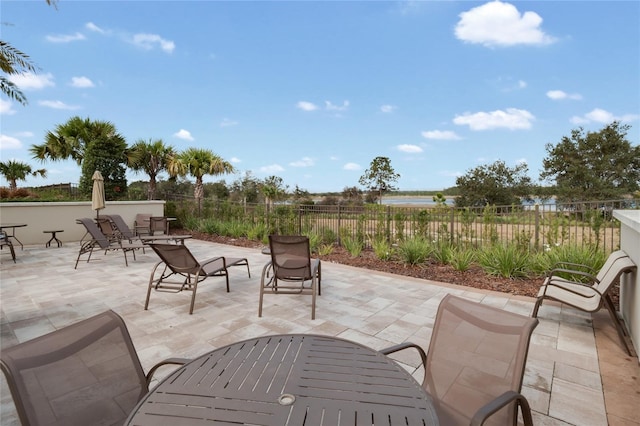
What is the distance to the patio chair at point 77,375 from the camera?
1086 millimetres

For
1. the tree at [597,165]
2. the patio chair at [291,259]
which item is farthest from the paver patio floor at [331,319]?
the tree at [597,165]

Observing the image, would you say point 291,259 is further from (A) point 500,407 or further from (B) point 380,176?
(B) point 380,176

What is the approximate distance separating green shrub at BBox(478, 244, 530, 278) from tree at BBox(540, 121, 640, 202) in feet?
82.1

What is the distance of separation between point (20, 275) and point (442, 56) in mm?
16853

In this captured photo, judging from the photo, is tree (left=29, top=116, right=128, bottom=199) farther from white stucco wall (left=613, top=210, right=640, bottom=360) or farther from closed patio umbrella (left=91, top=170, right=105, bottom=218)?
white stucco wall (left=613, top=210, right=640, bottom=360)

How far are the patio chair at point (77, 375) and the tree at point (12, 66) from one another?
266 inches

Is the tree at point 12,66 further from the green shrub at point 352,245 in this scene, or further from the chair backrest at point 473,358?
the chair backrest at point 473,358

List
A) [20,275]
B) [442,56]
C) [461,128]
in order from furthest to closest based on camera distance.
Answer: [461,128]
[442,56]
[20,275]

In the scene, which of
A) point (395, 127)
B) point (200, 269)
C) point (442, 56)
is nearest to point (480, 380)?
point (200, 269)

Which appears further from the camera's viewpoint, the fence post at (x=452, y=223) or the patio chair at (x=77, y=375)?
the fence post at (x=452, y=223)

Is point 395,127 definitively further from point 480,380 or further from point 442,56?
point 480,380

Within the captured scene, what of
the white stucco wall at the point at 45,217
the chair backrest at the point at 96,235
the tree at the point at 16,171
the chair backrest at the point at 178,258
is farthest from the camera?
the tree at the point at 16,171

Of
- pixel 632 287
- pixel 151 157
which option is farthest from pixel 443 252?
pixel 151 157

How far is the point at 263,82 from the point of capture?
18.4 meters
